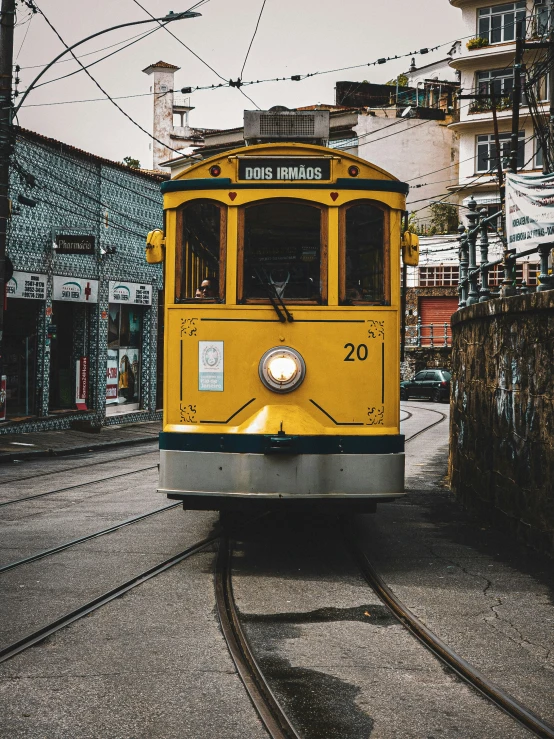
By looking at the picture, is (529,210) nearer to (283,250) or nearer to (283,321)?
(283,250)

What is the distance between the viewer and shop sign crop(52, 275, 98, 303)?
80.4ft

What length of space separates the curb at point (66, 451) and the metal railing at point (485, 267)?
30.0 ft

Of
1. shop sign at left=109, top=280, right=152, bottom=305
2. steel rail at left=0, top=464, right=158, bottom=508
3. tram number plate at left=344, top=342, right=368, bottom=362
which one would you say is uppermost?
shop sign at left=109, top=280, right=152, bottom=305

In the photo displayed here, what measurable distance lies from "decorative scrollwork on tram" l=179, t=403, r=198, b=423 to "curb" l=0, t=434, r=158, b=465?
35.3 feet

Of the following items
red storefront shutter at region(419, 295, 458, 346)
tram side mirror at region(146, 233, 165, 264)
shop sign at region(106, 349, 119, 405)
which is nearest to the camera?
tram side mirror at region(146, 233, 165, 264)

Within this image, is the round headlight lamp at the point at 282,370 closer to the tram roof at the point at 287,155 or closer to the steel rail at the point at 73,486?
the tram roof at the point at 287,155

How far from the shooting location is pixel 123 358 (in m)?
28.4

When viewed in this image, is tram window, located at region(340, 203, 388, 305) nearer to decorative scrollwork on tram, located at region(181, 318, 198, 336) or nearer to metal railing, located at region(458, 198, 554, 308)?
decorative scrollwork on tram, located at region(181, 318, 198, 336)

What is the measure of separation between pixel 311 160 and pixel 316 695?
497 centimetres

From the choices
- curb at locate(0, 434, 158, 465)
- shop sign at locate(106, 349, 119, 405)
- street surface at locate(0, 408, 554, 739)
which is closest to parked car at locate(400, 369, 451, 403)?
shop sign at locate(106, 349, 119, 405)

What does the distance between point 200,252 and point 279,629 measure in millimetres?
3537

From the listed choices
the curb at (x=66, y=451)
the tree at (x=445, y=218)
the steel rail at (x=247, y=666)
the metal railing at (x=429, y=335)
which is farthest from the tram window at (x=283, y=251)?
the tree at (x=445, y=218)

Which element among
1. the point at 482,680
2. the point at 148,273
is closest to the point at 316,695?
the point at 482,680

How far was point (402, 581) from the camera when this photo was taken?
808cm
